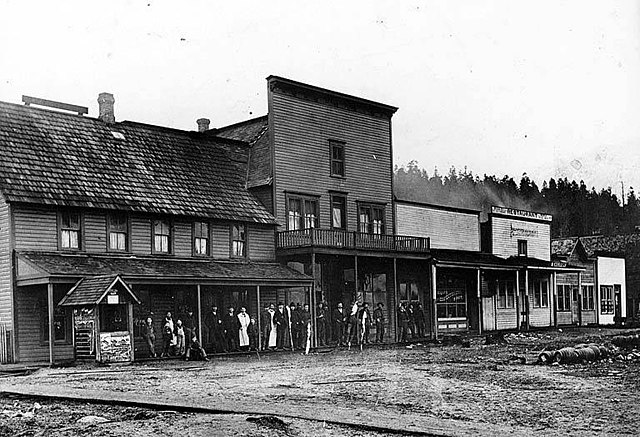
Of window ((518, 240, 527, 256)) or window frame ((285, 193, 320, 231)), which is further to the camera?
window ((518, 240, 527, 256))

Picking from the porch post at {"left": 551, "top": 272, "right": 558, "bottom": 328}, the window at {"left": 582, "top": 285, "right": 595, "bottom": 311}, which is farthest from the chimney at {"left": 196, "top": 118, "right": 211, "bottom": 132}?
the window at {"left": 582, "top": 285, "right": 595, "bottom": 311}

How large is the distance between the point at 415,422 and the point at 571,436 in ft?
6.84

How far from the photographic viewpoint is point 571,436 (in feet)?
36.1

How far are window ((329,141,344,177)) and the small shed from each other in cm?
1514

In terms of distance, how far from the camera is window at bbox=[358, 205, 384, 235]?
38.9 m

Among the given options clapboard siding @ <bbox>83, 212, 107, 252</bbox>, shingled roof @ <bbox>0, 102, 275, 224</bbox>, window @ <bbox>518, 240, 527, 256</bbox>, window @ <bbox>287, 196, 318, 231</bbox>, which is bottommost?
window @ <bbox>518, 240, 527, 256</bbox>

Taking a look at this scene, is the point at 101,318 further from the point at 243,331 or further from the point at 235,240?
the point at 235,240

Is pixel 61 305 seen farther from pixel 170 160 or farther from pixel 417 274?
pixel 417 274

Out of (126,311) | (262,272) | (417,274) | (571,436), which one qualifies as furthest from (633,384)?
(417,274)

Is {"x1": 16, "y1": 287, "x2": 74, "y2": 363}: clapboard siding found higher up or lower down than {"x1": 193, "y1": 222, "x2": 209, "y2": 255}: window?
lower down

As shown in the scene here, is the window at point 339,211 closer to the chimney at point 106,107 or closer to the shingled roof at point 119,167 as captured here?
the shingled roof at point 119,167

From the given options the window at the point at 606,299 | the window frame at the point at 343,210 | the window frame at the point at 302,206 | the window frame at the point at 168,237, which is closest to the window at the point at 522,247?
the window at the point at 606,299

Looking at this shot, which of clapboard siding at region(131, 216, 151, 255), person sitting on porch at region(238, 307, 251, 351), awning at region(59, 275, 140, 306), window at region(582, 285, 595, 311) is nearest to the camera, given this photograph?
awning at region(59, 275, 140, 306)

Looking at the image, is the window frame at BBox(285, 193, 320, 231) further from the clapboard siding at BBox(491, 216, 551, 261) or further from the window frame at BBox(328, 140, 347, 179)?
the clapboard siding at BBox(491, 216, 551, 261)
